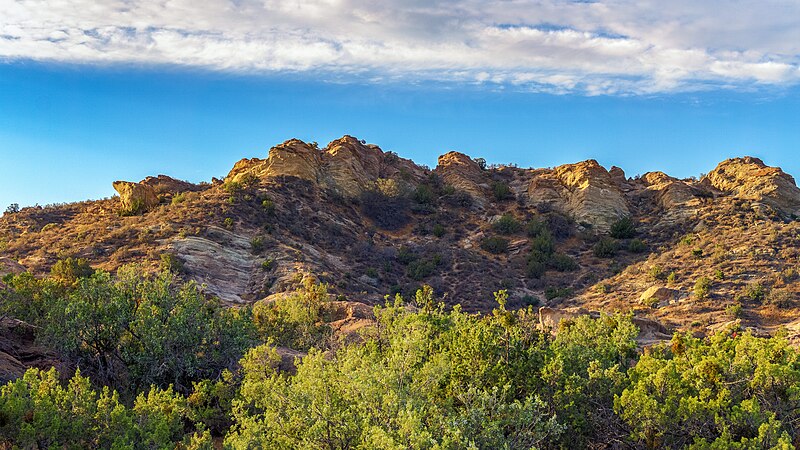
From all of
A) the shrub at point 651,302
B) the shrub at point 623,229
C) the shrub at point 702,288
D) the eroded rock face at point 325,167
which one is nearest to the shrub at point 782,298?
the shrub at point 702,288

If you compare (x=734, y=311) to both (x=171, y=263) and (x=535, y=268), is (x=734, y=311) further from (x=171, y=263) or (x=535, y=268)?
(x=171, y=263)

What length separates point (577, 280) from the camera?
45469 mm

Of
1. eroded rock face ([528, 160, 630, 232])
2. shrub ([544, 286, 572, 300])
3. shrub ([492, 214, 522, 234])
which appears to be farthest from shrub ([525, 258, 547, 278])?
eroded rock face ([528, 160, 630, 232])

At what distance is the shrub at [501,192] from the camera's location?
2413 inches

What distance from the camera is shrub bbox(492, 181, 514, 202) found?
61.3 m

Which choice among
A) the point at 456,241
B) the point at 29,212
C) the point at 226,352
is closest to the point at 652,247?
the point at 456,241

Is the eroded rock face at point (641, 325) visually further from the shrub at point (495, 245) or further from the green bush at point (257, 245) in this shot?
the shrub at point (495, 245)

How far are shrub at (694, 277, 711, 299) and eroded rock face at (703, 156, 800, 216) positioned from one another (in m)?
20.2

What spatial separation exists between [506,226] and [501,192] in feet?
25.0

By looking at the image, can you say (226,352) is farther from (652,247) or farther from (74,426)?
(652,247)

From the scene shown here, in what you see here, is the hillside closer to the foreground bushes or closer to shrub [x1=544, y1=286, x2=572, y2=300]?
shrub [x1=544, y1=286, x2=572, y2=300]

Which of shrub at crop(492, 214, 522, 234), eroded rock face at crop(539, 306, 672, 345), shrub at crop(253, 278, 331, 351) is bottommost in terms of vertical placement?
shrub at crop(253, 278, 331, 351)

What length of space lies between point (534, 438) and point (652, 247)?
44.1 m

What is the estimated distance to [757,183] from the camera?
53812mm
